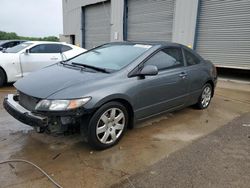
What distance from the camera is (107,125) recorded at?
10.4ft

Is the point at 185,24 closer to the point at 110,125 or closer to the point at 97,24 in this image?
the point at 97,24

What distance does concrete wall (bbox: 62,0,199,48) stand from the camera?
10.3 m

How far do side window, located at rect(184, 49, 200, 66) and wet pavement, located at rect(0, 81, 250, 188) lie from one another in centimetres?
110

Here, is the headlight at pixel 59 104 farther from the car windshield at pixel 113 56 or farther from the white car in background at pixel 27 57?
the white car in background at pixel 27 57

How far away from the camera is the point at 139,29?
13.1 metres

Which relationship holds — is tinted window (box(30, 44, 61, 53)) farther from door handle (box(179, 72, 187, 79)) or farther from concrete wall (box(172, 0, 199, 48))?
concrete wall (box(172, 0, 199, 48))

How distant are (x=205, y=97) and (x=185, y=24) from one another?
632 cm

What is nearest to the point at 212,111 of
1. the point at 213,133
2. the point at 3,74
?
the point at 213,133

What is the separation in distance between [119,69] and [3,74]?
15.4 feet

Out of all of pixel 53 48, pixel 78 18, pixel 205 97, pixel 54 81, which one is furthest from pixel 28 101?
pixel 78 18

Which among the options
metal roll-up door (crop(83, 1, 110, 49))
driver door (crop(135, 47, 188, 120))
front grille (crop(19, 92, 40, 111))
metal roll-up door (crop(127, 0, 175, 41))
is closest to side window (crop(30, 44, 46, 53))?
front grille (crop(19, 92, 40, 111))

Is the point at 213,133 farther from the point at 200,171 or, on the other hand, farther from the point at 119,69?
the point at 119,69

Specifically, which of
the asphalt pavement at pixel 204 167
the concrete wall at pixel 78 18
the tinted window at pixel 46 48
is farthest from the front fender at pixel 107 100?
the concrete wall at pixel 78 18

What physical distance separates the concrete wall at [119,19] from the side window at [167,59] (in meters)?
6.55
